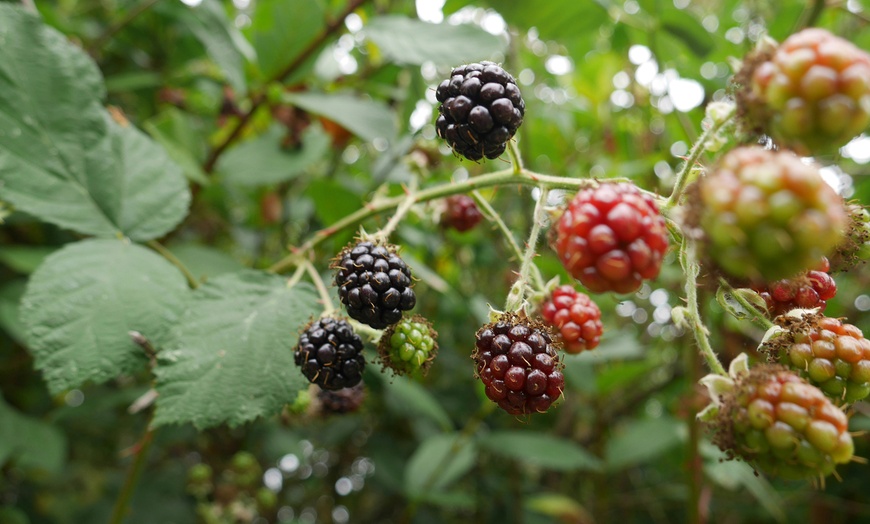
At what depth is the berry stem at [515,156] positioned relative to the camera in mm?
1223

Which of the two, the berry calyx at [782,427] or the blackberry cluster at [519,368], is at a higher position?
the berry calyx at [782,427]

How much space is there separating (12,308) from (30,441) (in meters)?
0.56

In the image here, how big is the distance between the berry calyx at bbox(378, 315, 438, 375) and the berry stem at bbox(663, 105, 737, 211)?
0.55 metres

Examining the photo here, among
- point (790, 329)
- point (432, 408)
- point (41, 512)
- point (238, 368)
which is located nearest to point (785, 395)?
point (790, 329)

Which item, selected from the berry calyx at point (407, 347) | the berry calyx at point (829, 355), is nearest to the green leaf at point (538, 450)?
the berry calyx at point (407, 347)

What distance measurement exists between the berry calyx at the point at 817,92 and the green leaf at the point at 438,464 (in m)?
1.95

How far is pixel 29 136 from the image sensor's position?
148cm

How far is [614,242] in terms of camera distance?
0.87m

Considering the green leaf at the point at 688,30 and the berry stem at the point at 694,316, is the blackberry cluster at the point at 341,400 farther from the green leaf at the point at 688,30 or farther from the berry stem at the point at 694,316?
the green leaf at the point at 688,30

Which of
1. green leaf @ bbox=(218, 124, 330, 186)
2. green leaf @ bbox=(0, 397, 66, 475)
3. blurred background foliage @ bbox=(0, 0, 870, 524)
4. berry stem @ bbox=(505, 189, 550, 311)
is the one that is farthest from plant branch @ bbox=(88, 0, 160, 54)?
berry stem @ bbox=(505, 189, 550, 311)

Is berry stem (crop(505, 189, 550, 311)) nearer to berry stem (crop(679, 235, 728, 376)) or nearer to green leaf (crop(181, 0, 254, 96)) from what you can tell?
berry stem (crop(679, 235, 728, 376))

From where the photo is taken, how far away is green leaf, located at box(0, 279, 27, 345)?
2008 mm

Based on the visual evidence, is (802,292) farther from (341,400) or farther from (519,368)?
(341,400)

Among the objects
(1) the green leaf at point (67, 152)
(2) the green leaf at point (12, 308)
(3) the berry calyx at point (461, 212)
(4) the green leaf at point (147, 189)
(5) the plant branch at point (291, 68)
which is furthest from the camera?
(5) the plant branch at point (291, 68)
